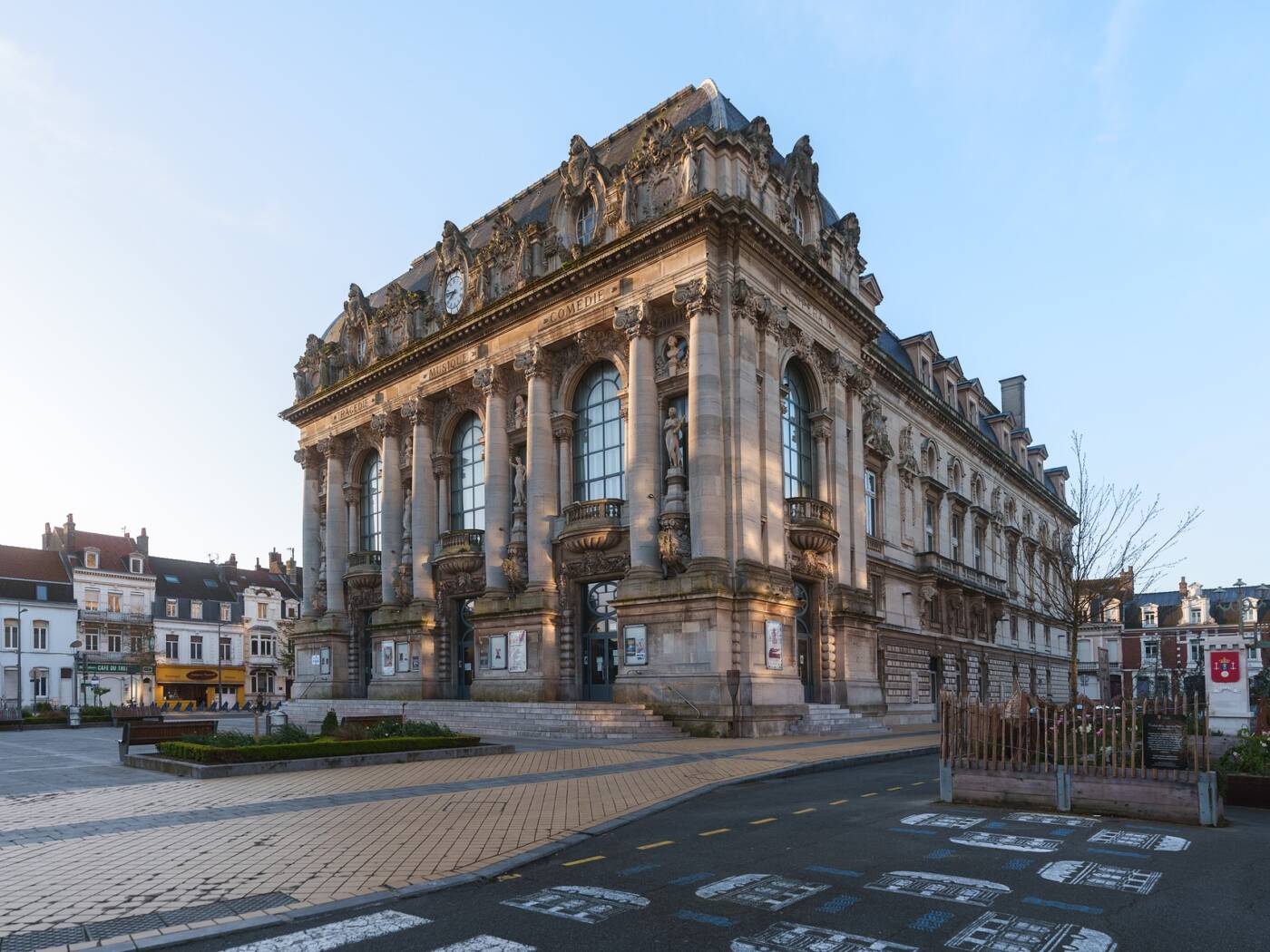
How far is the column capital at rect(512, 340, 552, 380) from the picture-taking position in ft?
128

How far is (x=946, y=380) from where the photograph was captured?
59000mm

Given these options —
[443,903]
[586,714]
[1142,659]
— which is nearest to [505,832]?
[443,903]

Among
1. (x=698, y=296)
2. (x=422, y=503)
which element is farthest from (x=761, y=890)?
(x=422, y=503)

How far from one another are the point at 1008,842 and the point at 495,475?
31286 mm

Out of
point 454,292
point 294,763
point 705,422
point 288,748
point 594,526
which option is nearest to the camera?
point 294,763

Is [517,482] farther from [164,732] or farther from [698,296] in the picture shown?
[164,732]

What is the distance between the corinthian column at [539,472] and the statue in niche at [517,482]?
1.46ft

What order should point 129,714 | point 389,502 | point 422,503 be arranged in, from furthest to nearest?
point 389,502
point 422,503
point 129,714

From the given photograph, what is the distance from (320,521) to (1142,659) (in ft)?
272

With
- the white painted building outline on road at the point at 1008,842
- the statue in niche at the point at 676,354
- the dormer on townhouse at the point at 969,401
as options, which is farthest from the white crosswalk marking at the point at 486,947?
the dormer on townhouse at the point at 969,401

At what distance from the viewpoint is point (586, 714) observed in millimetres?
29734

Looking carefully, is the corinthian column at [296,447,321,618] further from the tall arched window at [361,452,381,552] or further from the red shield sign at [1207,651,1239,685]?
the red shield sign at [1207,651,1239,685]

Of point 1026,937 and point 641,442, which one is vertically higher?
point 641,442

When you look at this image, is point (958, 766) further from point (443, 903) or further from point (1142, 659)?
point (1142, 659)
